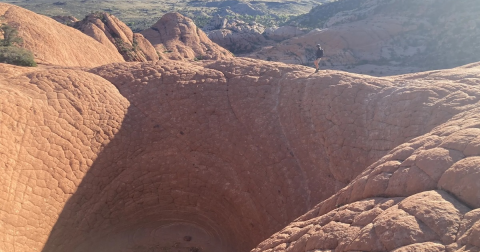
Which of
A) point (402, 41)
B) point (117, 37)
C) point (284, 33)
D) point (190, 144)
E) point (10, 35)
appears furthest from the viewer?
point (284, 33)

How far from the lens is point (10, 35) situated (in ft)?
45.3

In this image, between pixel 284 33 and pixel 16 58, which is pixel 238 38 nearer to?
pixel 284 33

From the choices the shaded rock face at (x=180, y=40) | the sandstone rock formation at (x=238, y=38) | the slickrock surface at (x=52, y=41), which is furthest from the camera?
the sandstone rock formation at (x=238, y=38)

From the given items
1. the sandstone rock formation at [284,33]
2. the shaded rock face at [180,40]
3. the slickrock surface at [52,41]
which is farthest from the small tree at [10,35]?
the sandstone rock formation at [284,33]

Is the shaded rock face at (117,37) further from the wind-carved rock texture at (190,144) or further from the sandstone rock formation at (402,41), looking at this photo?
the wind-carved rock texture at (190,144)

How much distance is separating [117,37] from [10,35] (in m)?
8.35

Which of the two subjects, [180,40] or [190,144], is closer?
[190,144]

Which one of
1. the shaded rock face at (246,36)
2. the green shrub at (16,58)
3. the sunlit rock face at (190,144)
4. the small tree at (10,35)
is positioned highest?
the shaded rock face at (246,36)

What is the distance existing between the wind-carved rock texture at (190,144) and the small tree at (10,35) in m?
6.04

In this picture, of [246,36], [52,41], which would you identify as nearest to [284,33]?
[246,36]

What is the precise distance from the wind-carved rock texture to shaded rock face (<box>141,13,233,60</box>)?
1606 centimetres

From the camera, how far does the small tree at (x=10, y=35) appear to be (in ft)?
44.0

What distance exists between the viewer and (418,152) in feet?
13.3

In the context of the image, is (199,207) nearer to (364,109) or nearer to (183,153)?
(183,153)
